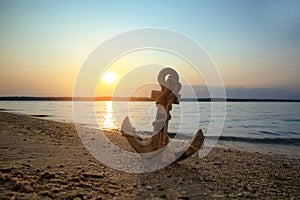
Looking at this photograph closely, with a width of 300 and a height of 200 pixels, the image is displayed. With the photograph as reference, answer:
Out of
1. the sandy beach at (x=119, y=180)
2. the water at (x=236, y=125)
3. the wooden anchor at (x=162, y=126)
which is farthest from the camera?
the water at (x=236, y=125)

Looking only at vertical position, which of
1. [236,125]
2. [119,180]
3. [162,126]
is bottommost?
[236,125]

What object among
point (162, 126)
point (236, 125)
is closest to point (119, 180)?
point (162, 126)

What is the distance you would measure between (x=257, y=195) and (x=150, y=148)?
9.35ft

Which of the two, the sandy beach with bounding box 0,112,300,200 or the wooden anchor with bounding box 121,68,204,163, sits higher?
the wooden anchor with bounding box 121,68,204,163

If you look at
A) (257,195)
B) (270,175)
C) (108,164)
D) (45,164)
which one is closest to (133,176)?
(108,164)

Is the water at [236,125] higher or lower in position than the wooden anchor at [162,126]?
lower

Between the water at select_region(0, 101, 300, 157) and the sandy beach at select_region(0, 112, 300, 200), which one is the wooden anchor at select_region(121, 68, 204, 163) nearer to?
the sandy beach at select_region(0, 112, 300, 200)

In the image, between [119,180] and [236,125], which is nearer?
[119,180]

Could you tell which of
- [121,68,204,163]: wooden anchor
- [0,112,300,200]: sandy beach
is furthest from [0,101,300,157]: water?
[0,112,300,200]: sandy beach

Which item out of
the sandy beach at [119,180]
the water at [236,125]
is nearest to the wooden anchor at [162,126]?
the sandy beach at [119,180]

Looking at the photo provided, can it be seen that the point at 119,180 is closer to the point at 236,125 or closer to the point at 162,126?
the point at 162,126

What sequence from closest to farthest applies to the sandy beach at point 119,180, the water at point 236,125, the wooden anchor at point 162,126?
the sandy beach at point 119,180
the wooden anchor at point 162,126
the water at point 236,125

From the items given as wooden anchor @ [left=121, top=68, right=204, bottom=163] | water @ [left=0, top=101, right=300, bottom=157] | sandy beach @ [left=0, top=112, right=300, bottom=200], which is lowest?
water @ [left=0, top=101, right=300, bottom=157]

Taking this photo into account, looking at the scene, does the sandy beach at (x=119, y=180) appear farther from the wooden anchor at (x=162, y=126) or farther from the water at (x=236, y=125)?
the water at (x=236, y=125)
